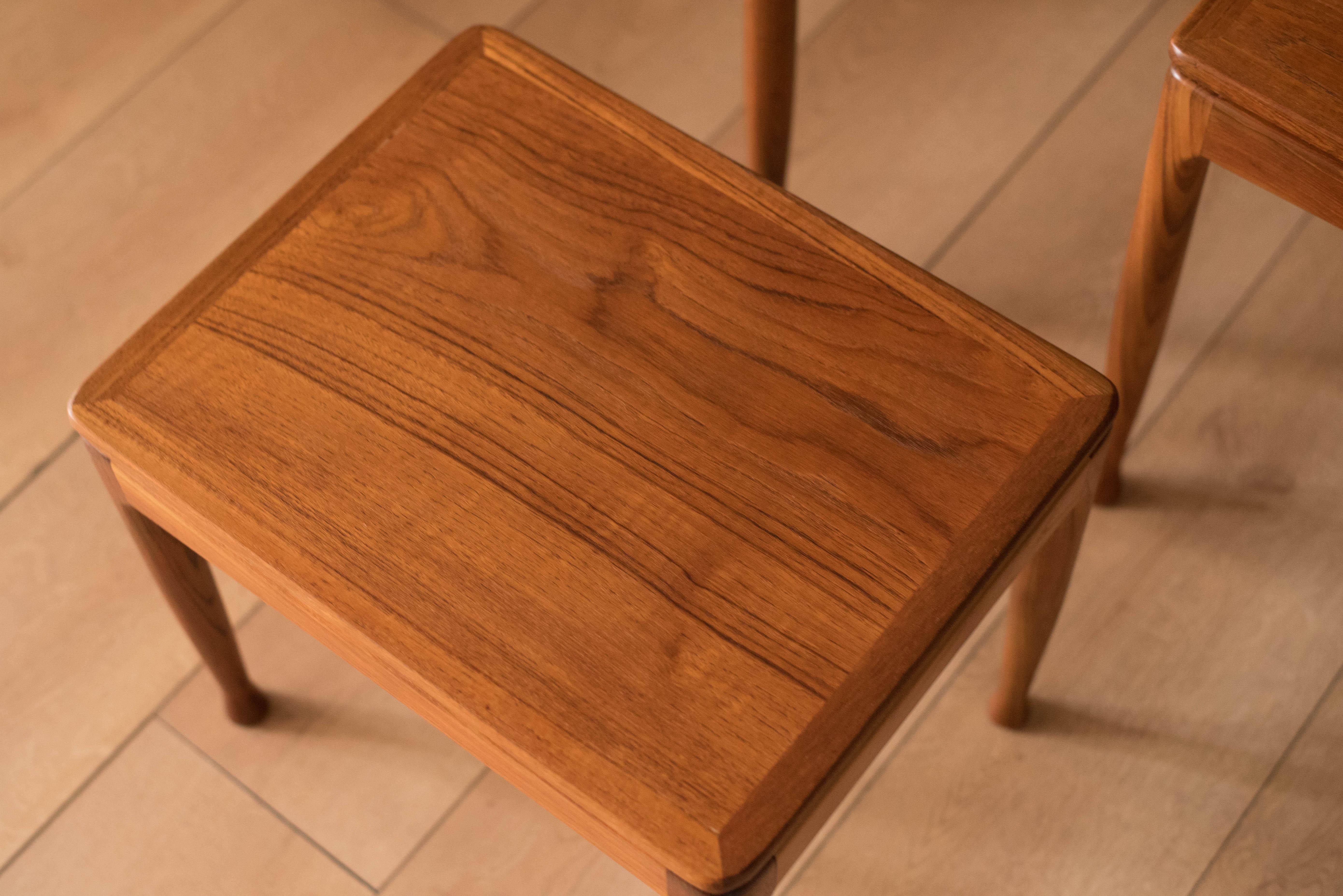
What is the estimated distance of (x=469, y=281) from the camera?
0.73 metres

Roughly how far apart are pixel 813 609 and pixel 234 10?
111 cm

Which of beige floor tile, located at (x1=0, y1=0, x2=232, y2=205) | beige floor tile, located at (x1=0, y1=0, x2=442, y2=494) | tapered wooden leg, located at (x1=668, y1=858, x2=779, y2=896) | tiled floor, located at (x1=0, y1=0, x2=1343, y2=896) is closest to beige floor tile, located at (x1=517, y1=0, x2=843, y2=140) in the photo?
tiled floor, located at (x1=0, y1=0, x2=1343, y2=896)

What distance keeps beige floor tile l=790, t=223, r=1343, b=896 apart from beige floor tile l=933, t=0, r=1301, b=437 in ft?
0.20

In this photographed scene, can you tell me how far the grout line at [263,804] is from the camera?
1013 mm

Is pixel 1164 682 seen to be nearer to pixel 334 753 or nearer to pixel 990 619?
pixel 990 619

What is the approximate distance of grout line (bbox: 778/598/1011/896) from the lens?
1007 mm

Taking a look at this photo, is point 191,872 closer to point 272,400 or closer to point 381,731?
point 381,731

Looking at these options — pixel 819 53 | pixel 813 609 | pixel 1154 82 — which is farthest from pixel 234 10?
pixel 813 609

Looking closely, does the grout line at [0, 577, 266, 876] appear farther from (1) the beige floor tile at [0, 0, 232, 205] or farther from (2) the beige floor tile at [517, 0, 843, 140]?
(2) the beige floor tile at [517, 0, 843, 140]

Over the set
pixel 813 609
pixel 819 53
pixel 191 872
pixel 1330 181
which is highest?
pixel 1330 181

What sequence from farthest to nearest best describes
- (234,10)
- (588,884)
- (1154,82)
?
(234,10) < (1154,82) < (588,884)

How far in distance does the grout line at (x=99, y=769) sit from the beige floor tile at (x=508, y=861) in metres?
0.25

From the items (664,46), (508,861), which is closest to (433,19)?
(664,46)

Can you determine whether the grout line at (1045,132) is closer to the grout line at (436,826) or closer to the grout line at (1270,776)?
the grout line at (1270,776)
